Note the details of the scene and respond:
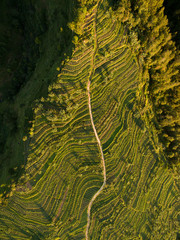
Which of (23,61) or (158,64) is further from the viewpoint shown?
(23,61)

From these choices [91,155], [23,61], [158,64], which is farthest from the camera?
[23,61]

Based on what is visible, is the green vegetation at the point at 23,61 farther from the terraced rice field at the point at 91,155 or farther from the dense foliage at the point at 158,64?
the dense foliage at the point at 158,64

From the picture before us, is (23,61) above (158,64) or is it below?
above

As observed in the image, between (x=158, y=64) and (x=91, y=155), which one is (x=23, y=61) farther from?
(x=158, y=64)

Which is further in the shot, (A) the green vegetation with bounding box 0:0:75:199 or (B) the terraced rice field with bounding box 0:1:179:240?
(A) the green vegetation with bounding box 0:0:75:199

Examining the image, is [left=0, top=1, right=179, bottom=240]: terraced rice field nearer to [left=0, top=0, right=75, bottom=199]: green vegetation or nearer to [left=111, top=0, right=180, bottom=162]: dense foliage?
[left=111, top=0, right=180, bottom=162]: dense foliage

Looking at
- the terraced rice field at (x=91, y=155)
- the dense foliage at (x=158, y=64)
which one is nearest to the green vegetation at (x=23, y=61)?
the terraced rice field at (x=91, y=155)

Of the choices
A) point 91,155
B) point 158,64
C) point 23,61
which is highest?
point 23,61

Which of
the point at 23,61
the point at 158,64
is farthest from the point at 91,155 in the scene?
the point at 23,61

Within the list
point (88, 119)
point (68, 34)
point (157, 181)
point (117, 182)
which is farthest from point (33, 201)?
point (68, 34)

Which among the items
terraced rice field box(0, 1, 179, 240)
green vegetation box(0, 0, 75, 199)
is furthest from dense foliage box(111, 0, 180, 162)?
green vegetation box(0, 0, 75, 199)
